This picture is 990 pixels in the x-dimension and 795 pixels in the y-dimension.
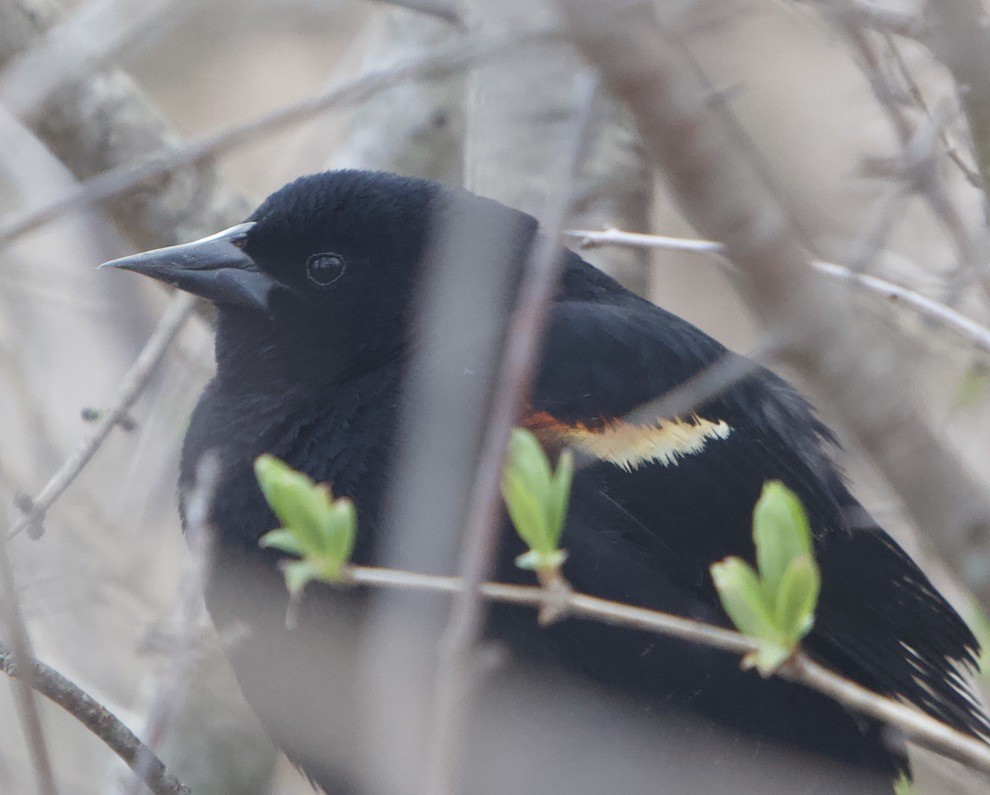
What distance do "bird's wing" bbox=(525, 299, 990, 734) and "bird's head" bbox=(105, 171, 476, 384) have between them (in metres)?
0.32

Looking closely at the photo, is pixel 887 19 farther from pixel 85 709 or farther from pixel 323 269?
pixel 85 709

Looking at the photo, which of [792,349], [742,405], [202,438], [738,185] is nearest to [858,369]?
[792,349]

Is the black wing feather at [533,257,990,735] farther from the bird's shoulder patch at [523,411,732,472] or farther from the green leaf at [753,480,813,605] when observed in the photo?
the green leaf at [753,480,813,605]

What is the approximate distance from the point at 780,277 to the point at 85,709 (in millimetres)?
901

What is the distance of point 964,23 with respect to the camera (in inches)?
47.2

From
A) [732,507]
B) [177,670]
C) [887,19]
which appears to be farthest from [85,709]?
[887,19]

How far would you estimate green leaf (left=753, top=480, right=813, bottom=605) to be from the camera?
1.28 m

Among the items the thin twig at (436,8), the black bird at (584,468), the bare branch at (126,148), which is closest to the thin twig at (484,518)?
the black bird at (584,468)

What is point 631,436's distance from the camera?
215cm

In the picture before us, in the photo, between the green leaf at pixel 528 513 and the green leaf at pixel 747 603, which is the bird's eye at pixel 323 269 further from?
the green leaf at pixel 747 603

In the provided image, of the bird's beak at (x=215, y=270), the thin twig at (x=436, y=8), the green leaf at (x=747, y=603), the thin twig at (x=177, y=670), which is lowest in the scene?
the thin twig at (x=177, y=670)

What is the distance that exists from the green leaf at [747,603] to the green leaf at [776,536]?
0.7 inches

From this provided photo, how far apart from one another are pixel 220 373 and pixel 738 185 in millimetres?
1371

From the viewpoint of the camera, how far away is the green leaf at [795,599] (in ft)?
4.02
